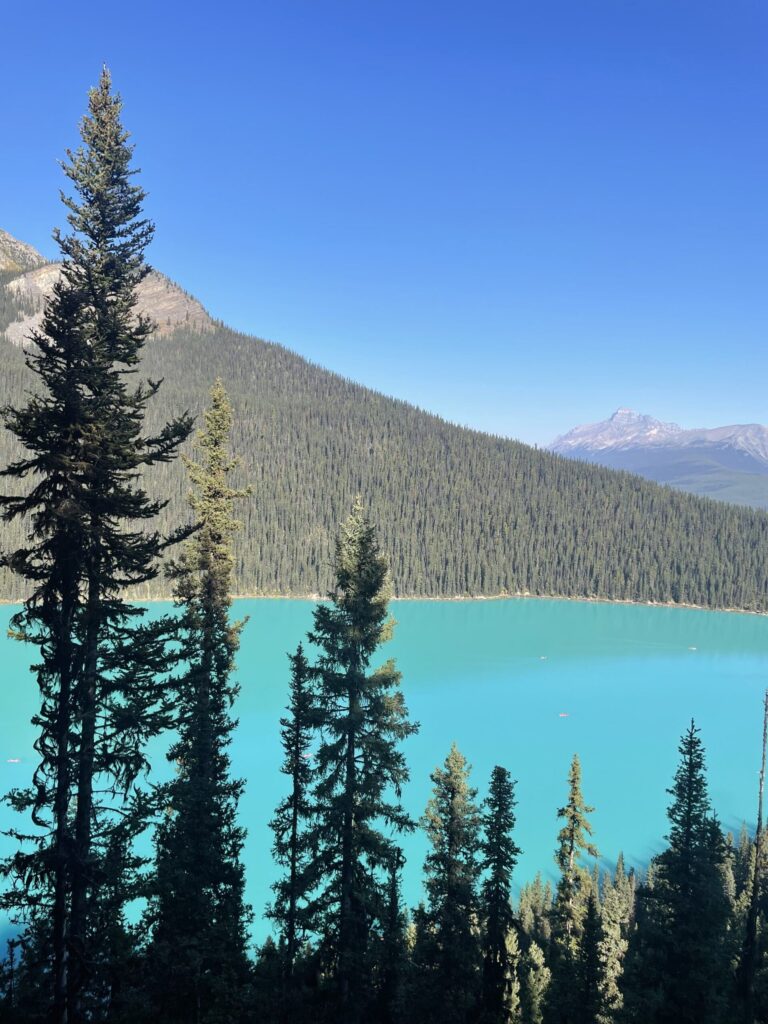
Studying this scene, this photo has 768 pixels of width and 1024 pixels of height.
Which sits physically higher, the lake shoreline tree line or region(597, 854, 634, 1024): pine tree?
the lake shoreline tree line

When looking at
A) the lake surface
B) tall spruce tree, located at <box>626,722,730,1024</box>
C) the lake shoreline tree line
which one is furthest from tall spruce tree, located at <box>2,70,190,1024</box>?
the lake surface

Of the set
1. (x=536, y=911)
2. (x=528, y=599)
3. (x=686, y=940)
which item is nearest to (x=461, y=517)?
(x=528, y=599)

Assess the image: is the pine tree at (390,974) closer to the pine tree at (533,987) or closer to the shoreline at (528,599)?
the pine tree at (533,987)

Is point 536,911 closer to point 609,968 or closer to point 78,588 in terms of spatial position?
point 609,968

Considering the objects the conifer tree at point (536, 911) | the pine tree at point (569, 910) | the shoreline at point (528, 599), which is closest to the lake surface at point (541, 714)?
the conifer tree at point (536, 911)

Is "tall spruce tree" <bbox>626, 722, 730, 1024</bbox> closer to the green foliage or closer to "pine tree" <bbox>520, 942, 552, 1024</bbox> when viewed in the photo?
"pine tree" <bbox>520, 942, 552, 1024</bbox>

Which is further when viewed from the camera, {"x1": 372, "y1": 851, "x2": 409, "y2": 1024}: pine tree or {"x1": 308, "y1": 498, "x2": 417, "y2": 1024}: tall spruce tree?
{"x1": 372, "y1": 851, "x2": 409, "y2": 1024}: pine tree

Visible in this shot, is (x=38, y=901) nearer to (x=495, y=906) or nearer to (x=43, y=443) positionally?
(x=43, y=443)

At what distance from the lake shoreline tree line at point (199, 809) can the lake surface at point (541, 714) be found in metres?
15.7

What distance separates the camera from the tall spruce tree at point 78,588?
877 cm

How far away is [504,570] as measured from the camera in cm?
16150

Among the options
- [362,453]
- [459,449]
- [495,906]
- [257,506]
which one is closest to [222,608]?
[495,906]

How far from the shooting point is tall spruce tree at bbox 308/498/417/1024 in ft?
44.1

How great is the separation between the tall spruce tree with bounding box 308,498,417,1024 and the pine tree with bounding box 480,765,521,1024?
2.86 m
